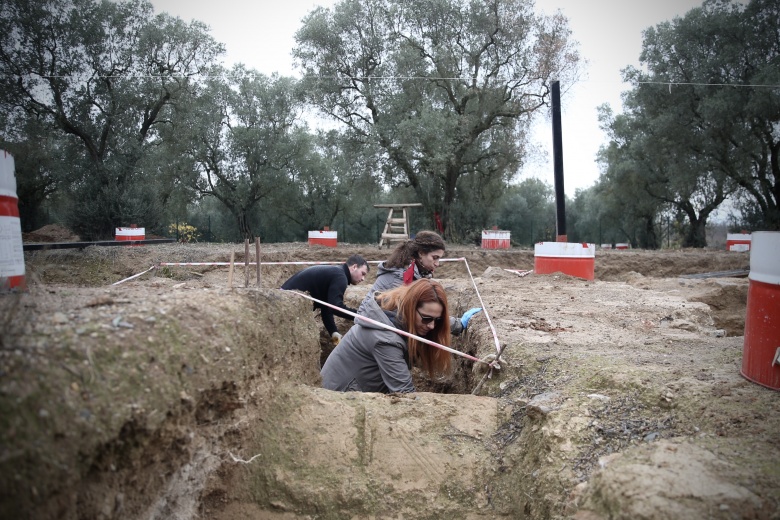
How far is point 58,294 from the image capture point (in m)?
2.59

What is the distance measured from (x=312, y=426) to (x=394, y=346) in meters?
1.01

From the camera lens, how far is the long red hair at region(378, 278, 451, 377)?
3.91 meters

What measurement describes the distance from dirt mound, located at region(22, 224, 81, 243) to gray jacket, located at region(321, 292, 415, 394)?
19233 millimetres

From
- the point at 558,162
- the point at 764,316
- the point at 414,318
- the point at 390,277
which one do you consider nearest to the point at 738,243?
the point at 558,162

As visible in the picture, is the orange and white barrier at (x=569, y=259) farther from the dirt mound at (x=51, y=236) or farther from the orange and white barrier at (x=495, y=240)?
the dirt mound at (x=51, y=236)

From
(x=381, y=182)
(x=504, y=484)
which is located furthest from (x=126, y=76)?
(x=504, y=484)

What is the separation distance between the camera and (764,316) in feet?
9.41

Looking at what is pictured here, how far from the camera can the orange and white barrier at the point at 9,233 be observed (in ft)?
9.73

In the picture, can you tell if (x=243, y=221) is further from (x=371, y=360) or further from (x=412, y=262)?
(x=371, y=360)

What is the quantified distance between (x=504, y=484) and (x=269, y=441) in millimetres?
1370

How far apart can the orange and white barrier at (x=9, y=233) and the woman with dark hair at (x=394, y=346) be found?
2.20 meters

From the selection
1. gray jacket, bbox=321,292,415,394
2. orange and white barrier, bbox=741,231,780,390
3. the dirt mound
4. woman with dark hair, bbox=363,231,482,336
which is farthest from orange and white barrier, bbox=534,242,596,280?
the dirt mound

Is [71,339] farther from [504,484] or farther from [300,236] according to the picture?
[300,236]

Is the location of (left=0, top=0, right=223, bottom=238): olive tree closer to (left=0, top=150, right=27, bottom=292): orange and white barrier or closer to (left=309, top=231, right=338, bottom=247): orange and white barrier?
(left=309, top=231, right=338, bottom=247): orange and white barrier
